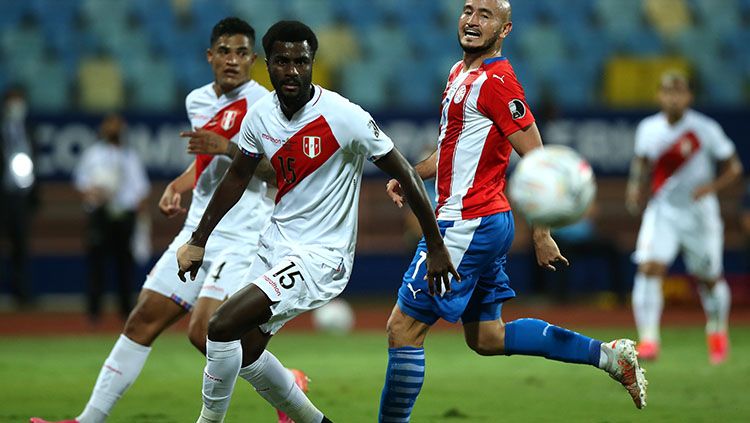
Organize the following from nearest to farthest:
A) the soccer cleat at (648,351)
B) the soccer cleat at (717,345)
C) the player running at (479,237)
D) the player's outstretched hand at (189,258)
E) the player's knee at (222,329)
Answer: the player's knee at (222,329) → the player's outstretched hand at (189,258) → the player running at (479,237) → the soccer cleat at (648,351) → the soccer cleat at (717,345)

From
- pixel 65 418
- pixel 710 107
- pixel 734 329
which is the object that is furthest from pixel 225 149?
pixel 710 107

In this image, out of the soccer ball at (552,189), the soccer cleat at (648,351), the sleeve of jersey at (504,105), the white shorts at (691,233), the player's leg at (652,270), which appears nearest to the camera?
the soccer ball at (552,189)

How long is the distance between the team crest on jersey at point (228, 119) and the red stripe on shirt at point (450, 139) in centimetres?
140

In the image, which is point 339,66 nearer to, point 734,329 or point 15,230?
point 15,230

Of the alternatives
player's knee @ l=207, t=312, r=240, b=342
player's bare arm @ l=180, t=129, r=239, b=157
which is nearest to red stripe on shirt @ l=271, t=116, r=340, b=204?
player's bare arm @ l=180, t=129, r=239, b=157

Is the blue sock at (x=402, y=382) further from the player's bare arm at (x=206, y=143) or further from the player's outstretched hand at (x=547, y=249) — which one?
the player's bare arm at (x=206, y=143)

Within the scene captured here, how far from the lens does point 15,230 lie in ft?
51.6

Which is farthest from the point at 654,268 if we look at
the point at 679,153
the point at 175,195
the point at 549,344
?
the point at 175,195

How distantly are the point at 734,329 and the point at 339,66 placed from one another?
300 inches

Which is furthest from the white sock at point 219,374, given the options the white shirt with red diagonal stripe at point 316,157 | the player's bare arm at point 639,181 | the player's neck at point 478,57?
the player's bare arm at point 639,181

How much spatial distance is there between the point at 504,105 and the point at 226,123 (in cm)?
179

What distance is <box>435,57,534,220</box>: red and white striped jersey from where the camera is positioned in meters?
5.97

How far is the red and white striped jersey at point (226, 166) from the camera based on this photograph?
6871mm

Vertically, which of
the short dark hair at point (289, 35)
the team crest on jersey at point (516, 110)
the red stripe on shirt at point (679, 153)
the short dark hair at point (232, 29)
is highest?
the short dark hair at point (289, 35)
